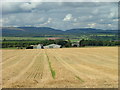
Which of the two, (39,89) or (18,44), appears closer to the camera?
(39,89)

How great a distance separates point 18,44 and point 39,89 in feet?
430

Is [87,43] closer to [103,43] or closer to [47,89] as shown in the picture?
[103,43]

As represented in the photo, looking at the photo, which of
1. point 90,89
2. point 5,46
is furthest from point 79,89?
point 5,46

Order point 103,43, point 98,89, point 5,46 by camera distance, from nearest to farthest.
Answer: point 98,89
point 5,46
point 103,43

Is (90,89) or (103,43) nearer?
(90,89)

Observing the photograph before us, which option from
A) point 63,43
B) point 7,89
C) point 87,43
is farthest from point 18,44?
point 7,89

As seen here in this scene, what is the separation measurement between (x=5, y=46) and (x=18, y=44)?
30.9 ft

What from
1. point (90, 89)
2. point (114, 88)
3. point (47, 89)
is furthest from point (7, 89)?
point (114, 88)

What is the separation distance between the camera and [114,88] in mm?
14719

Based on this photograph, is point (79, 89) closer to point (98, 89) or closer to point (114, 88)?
point (98, 89)

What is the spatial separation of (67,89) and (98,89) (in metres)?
1.66

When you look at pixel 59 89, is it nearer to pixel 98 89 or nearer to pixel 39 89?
pixel 39 89

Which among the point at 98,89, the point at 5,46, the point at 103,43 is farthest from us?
the point at 103,43

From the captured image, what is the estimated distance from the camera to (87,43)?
152m
